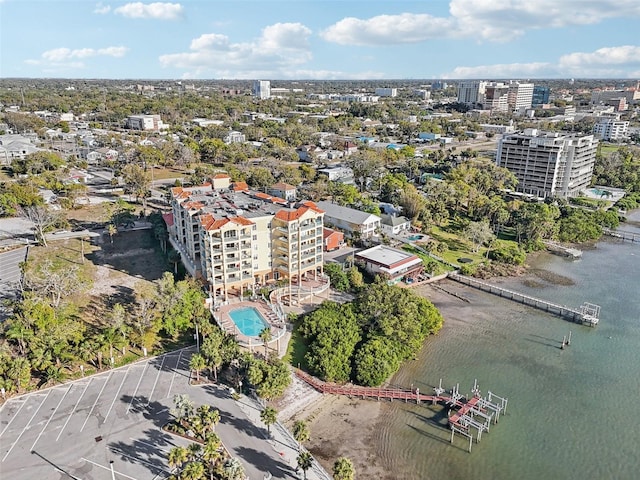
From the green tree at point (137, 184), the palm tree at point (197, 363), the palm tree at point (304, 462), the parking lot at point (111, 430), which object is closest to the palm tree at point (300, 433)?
the palm tree at point (304, 462)

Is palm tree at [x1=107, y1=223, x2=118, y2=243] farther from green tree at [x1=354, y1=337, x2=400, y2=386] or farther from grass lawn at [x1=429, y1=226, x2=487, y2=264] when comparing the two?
grass lawn at [x1=429, y1=226, x2=487, y2=264]

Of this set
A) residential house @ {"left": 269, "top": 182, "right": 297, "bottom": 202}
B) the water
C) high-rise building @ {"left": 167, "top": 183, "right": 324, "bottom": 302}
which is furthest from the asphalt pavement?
residential house @ {"left": 269, "top": 182, "right": 297, "bottom": 202}

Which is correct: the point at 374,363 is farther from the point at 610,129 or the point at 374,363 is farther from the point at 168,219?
the point at 610,129

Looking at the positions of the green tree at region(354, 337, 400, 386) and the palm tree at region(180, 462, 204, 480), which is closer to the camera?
the palm tree at region(180, 462, 204, 480)

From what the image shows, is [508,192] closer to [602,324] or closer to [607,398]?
[602,324]

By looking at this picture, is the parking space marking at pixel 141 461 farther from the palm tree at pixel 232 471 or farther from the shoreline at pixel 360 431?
the shoreline at pixel 360 431

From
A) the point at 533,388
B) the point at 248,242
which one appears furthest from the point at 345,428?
the point at 248,242
